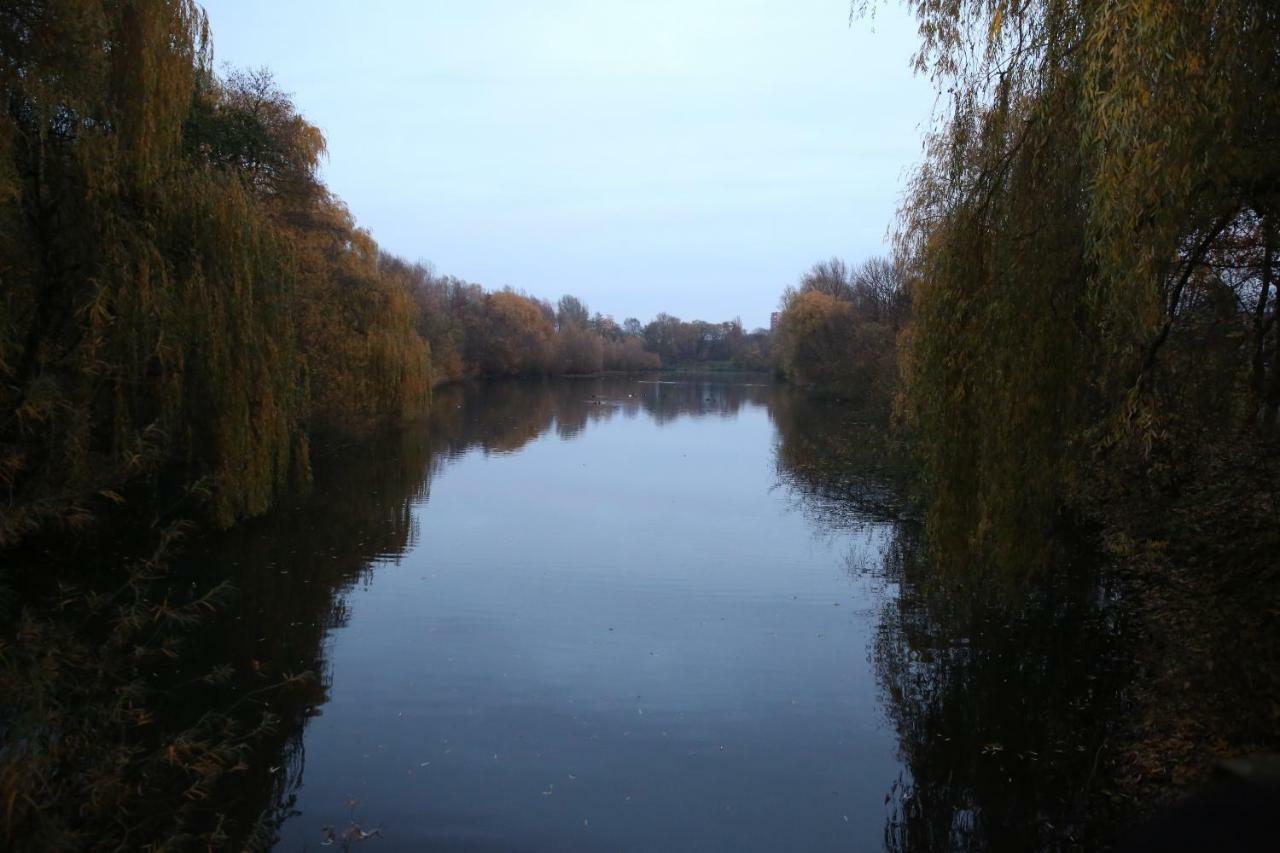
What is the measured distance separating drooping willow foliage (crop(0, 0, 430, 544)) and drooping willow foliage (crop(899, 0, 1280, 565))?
15.6 ft

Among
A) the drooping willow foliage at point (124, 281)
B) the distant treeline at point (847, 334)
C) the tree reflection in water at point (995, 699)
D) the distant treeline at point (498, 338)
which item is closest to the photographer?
the tree reflection in water at point (995, 699)

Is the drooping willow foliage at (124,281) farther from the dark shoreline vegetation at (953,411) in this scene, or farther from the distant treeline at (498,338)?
the distant treeline at (498,338)

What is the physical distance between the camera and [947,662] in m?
8.99

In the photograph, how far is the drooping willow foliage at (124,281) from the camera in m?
6.73

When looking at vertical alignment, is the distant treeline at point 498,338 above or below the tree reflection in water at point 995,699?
above

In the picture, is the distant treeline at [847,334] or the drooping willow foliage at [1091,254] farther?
the distant treeline at [847,334]

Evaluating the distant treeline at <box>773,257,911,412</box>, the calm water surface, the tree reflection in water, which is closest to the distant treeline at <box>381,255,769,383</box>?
the distant treeline at <box>773,257,911,412</box>

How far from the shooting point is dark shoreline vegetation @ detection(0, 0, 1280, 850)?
15.4ft

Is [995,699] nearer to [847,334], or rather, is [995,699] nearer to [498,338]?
[847,334]

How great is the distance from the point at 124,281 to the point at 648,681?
5.63 meters

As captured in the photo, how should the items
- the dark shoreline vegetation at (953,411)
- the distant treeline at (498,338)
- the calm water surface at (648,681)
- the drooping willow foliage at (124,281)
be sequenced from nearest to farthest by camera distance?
the dark shoreline vegetation at (953,411) → the calm water surface at (648,681) → the drooping willow foliage at (124,281) → the distant treeline at (498,338)

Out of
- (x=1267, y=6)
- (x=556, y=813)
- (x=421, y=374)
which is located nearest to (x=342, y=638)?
(x=556, y=813)

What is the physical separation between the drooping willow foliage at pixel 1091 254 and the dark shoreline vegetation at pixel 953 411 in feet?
0.08

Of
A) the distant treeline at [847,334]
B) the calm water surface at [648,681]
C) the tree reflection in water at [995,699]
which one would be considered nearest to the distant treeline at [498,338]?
the distant treeline at [847,334]
